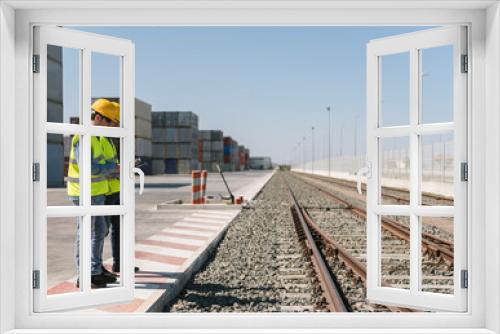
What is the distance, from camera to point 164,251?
6387mm

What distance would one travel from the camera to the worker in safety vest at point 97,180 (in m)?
3.87

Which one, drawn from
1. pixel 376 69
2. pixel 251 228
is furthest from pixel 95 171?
pixel 251 228

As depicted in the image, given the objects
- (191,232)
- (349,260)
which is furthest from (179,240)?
(349,260)

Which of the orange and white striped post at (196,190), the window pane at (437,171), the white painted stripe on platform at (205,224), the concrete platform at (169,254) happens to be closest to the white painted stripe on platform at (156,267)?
the concrete platform at (169,254)

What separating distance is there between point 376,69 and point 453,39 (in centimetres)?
60

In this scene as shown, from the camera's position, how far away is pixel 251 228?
9.43 metres

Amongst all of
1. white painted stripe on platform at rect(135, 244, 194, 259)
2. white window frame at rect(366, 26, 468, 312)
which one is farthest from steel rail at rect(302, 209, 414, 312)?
white painted stripe on platform at rect(135, 244, 194, 259)

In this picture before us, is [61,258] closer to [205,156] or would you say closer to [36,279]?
[36,279]

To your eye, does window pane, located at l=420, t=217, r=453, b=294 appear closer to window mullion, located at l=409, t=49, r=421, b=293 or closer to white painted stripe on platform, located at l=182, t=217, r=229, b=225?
window mullion, located at l=409, t=49, r=421, b=293

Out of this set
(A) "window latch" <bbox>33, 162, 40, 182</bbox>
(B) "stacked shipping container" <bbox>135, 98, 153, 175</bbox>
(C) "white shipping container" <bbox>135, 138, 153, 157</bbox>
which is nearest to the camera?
(A) "window latch" <bbox>33, 162, 40, 182</bbox>

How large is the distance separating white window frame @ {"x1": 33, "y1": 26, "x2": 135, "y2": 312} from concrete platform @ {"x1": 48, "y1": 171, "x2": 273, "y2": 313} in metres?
0.40

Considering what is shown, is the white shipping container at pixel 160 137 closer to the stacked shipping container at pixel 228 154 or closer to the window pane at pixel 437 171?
the stacked shipping container at pixel 228 154

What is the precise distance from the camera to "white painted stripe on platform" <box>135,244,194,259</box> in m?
6.18

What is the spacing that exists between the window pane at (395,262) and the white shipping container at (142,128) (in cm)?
4199
